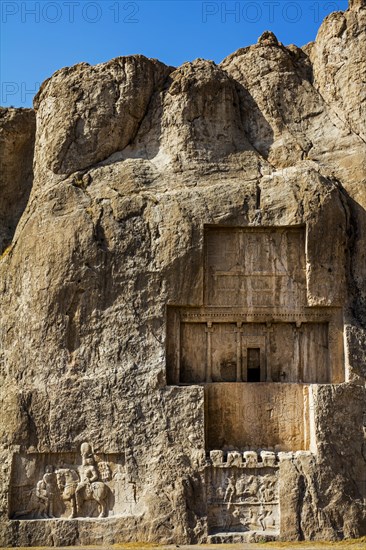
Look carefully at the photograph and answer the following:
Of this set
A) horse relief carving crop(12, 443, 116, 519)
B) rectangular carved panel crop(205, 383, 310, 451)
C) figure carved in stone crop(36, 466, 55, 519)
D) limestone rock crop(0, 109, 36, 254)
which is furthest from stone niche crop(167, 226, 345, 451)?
limestone rock crop(0, 109, 36, 254)

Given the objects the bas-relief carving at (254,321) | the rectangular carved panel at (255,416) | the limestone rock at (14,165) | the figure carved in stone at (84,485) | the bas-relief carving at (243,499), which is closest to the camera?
the bas-relief carving at (243,499)

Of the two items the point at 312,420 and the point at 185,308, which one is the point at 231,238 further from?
the point at 312,420

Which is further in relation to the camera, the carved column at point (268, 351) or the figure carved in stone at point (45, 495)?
the carved column at point (268, 351)

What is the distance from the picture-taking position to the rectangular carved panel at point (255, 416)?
15.6 metres

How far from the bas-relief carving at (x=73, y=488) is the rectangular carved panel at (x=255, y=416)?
2366mm

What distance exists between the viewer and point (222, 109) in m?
17.6

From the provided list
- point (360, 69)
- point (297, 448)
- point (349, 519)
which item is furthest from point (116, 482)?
point (360, 69)

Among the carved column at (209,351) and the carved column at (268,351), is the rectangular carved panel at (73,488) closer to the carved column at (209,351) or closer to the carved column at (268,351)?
the carved column at (209,351)

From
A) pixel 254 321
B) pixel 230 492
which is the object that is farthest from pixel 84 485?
pixel 254 321

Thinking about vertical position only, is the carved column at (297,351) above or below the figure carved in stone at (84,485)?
above

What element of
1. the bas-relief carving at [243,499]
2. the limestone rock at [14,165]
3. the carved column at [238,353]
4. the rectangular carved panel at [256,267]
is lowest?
the bas-relief carving at [243,499]

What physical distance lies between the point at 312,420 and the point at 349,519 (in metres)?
2.28

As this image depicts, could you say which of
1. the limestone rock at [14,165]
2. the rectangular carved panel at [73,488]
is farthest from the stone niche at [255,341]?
the limestone rock at [14,165]

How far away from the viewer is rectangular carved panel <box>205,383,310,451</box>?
1565 cm
